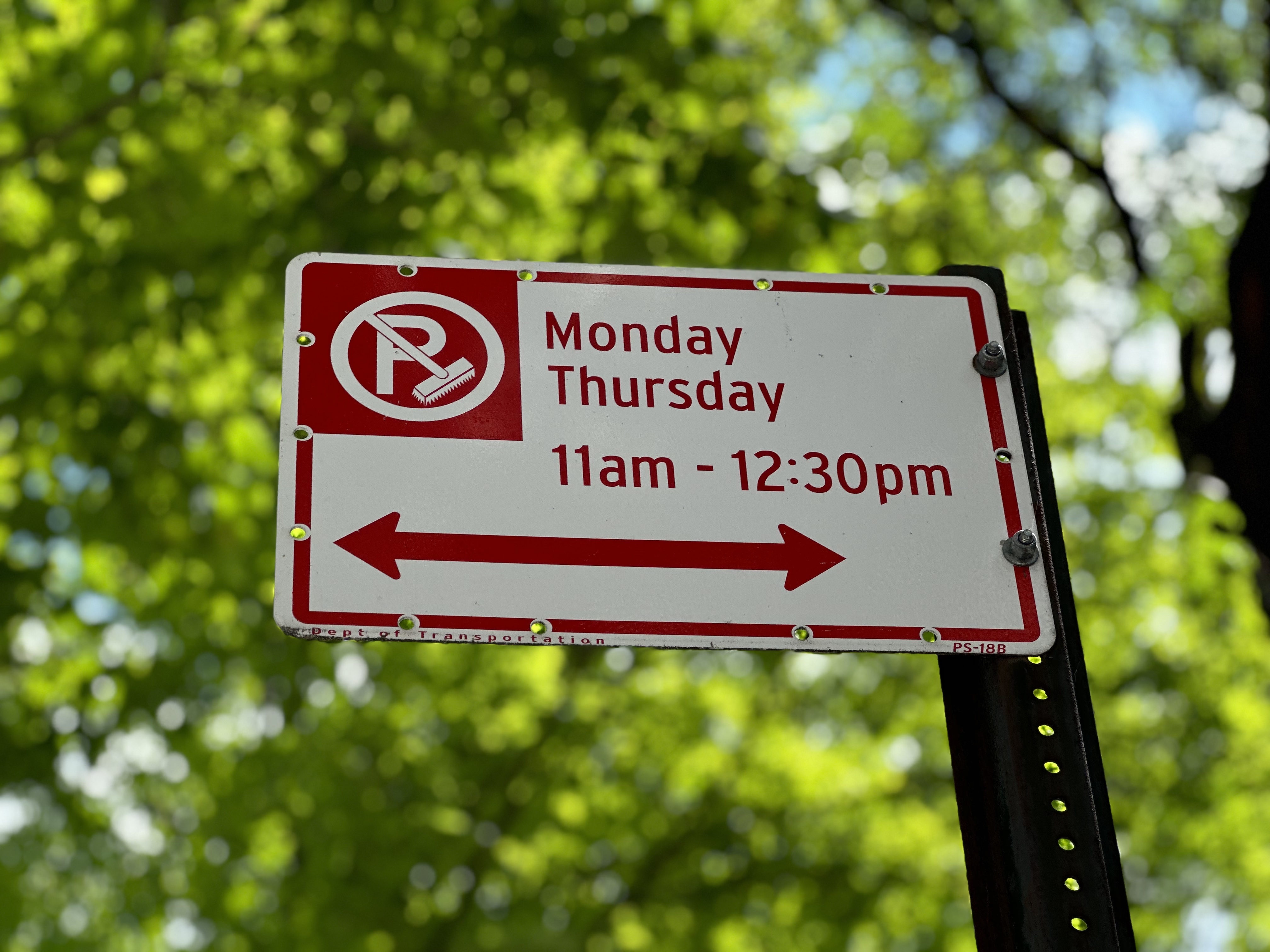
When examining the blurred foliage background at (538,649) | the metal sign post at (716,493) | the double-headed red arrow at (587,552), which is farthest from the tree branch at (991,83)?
the double-headed red arrow at (587,552)

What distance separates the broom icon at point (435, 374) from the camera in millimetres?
1508

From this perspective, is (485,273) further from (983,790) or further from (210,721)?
(210,721)

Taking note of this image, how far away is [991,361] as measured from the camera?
159 cm

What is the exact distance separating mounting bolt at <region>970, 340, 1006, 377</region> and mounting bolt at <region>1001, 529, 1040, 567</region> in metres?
0.24

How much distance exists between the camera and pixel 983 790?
4.64 ft

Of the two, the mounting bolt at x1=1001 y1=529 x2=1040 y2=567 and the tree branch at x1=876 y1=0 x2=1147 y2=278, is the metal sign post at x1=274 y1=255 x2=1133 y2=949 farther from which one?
the tree branch at x1=876 y1=0 x2=1147 y2=278

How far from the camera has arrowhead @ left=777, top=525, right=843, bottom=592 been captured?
1418 millimetres

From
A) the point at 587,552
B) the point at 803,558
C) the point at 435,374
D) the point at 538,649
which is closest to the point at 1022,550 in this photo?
the point at 803,558

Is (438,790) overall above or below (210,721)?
below

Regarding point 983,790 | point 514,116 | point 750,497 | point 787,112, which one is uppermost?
point 787,112

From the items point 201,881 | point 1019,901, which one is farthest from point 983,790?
point 201,881

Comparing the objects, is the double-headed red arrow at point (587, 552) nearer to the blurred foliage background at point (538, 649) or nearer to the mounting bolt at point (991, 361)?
the mounting bolt at point (991, 361)

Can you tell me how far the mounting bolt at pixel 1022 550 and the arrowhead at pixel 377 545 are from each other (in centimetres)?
71

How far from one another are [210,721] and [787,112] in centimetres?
490
